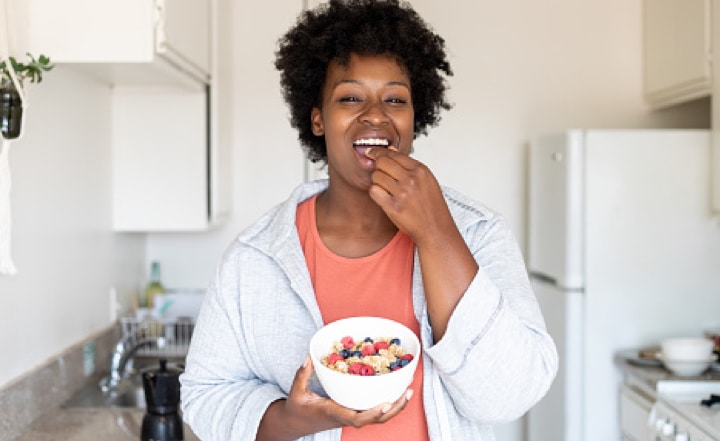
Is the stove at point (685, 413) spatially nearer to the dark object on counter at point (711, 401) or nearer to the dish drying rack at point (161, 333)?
the dark object on counter at point (711, 401)

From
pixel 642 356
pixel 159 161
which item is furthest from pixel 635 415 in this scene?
pixel 159 161

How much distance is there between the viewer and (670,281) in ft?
9.52

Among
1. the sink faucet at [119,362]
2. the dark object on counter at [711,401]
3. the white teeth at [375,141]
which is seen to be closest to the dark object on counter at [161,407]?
the sink faucet at [119,362]

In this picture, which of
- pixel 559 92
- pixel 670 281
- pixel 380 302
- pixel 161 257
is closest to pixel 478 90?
pixel 559 92

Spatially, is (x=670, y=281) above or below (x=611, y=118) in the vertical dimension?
below

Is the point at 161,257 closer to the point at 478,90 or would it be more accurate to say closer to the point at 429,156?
the point at 429,156

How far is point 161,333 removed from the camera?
118 inches

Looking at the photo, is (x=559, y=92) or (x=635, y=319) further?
(x=559, y=92)

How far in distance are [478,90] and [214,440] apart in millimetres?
2544

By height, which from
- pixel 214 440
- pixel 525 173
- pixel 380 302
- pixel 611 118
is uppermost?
pixel 611 118

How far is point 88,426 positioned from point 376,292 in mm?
1179

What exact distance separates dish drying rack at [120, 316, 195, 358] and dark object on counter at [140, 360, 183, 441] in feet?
3.02

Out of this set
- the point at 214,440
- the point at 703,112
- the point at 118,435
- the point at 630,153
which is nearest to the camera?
the point at 214,440

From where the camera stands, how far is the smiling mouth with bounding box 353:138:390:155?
1.18 metres
